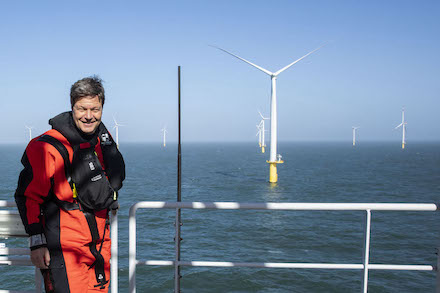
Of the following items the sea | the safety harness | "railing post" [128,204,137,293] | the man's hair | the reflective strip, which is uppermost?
the man's hair

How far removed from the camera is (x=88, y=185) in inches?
97.4

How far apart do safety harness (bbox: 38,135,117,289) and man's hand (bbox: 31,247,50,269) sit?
1.00 ft

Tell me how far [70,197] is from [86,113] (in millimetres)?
627

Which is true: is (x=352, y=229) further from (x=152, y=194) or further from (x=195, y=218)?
(x=152, y=194)

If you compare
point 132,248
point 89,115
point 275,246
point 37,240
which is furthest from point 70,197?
point 275,246

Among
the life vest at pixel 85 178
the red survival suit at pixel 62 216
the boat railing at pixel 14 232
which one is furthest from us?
the boat railing at pixel 14 232

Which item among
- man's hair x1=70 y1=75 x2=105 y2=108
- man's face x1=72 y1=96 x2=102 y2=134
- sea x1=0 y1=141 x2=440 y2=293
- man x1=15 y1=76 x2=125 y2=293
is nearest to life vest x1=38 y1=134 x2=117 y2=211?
man x1=15 y1=76 x2=125 y2=293

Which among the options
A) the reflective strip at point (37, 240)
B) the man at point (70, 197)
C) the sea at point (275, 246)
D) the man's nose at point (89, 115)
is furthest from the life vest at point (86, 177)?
the sea at point (275, 246)

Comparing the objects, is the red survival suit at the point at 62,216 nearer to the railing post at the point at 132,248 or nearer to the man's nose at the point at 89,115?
the man's nose at the point at 89,115

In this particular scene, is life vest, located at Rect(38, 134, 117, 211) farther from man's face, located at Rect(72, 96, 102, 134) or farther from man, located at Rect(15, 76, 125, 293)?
man's face, located at Rect(72, 96, 102, 134)

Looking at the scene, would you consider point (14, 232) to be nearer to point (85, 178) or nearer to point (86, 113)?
point (85, 178)

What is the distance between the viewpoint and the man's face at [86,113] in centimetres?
250

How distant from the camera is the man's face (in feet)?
8.19

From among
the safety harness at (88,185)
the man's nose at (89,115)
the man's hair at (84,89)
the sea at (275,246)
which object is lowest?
the sea at (275,246)
